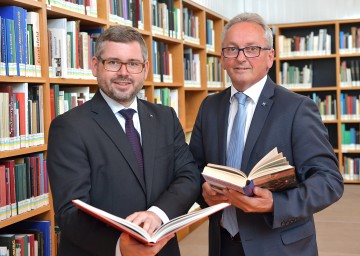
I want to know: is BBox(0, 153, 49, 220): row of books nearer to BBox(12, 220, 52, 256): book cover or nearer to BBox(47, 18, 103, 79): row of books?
BBox(12, 220, 52, 256): book cover

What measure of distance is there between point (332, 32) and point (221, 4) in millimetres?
2340

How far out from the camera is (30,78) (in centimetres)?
304

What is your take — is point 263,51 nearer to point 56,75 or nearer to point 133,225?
point 133,225

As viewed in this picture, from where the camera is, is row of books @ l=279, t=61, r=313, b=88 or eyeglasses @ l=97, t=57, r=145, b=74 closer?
eyeglasses @ l=97, t=57, r=145, b=74

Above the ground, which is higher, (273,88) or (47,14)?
(47,14)

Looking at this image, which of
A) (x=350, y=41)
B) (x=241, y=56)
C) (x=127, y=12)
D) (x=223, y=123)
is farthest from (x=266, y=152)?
(x=350, y=41)

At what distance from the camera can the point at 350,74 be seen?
26.2 ft

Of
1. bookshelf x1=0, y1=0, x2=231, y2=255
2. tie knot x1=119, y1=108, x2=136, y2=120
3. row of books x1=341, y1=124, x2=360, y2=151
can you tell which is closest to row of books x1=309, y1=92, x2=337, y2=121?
row of books x1=341, y1=124, x2=360, y2=151

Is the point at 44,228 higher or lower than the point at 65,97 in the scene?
lower

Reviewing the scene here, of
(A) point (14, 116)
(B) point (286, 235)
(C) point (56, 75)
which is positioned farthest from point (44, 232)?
(B) point (286, 235)

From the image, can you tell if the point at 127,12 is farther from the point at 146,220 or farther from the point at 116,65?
the point at 146,220

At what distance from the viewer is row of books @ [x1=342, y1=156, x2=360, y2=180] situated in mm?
8008

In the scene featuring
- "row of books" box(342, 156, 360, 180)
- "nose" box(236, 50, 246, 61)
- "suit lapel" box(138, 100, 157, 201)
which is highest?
"nose" box(236, 50, 246, 61)

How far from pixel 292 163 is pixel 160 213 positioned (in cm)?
60
